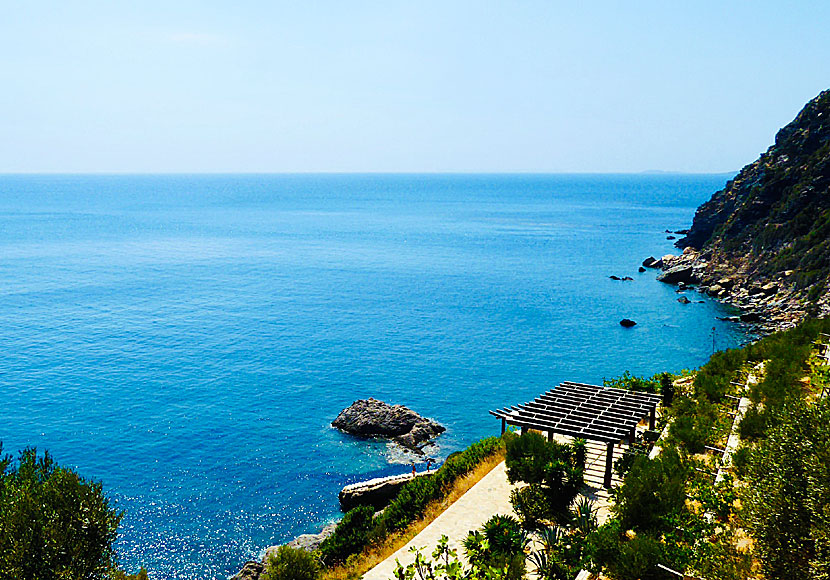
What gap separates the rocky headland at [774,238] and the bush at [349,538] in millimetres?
59717

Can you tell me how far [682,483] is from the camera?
17.4 metres

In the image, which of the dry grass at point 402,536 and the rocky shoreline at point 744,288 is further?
the rocky shoreline at point 744,288

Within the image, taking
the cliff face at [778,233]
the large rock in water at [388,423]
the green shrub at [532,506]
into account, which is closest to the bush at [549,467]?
the green shrub at [532,506]

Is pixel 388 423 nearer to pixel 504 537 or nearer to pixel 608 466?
pixel 608 466

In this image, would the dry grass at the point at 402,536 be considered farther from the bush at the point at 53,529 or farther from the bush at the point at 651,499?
the bush at the point at 651,499

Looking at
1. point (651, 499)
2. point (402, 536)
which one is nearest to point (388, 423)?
point (402, 536)

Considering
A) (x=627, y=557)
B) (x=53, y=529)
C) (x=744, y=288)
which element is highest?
(x=627, y=557)

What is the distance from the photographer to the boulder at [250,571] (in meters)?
29.2

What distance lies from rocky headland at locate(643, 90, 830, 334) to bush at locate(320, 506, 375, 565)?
59.7 meters

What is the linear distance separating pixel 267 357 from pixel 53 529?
153ft

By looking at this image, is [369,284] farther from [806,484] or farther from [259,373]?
[806,484]

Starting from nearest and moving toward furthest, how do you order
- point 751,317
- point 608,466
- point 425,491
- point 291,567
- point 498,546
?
point 498,546, point 291,567, point 608,466, point 425,491, point 751,317

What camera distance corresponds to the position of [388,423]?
159ft

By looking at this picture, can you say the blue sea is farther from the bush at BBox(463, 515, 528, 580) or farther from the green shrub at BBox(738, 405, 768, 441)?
the green shrub at BBox(738, 405, 768, 441)
